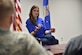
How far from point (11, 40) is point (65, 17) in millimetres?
6120

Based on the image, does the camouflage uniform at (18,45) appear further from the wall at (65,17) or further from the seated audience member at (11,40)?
the wall at (65,17)

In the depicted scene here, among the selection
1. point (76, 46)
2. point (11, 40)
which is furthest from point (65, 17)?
point (11, 40)

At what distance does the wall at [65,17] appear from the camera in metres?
6.80

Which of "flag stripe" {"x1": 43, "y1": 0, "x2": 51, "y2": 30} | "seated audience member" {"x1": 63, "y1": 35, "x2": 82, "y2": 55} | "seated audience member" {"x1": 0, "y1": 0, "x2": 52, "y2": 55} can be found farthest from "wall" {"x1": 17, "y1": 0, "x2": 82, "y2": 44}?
"seated audience member" {"x1": 0, "y1": 0, "x2": 52, "y2": 55}

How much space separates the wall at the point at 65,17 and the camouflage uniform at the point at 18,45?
Result: 5.23 m

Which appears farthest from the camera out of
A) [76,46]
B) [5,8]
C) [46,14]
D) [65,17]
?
[65,17]

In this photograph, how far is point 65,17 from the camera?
7.14 metres

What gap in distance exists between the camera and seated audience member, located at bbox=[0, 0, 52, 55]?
109cm

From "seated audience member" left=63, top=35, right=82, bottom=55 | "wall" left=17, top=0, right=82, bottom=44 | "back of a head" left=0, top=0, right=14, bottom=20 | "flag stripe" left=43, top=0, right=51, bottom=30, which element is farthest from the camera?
"wall" left=17, top=0, right=82, bottom=44

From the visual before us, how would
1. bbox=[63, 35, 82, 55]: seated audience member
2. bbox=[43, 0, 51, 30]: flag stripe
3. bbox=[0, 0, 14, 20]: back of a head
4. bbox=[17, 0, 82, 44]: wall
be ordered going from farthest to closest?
1. bbox=[17, 0, 82, 44]: wall
2. bbox=[43, 0, 51, 30]: flag stripe
3. bbox=[63, 35, 82, 55]: seated audience member
4. bbox=[0, 0, 14, 20]: back of a head

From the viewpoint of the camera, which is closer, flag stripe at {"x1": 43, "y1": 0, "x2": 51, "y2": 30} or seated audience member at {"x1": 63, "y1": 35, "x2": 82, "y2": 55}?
seated audience member at {"x1": 63, "y1": 35, "x2": 82, "y2": 55}

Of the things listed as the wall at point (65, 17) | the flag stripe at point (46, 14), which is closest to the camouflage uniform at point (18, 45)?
the flag stripe at point (46, 14)

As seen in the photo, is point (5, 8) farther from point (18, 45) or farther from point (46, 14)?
point (46, 14)

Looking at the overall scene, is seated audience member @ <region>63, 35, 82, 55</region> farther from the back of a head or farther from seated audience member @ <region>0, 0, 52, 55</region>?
the back of a head
